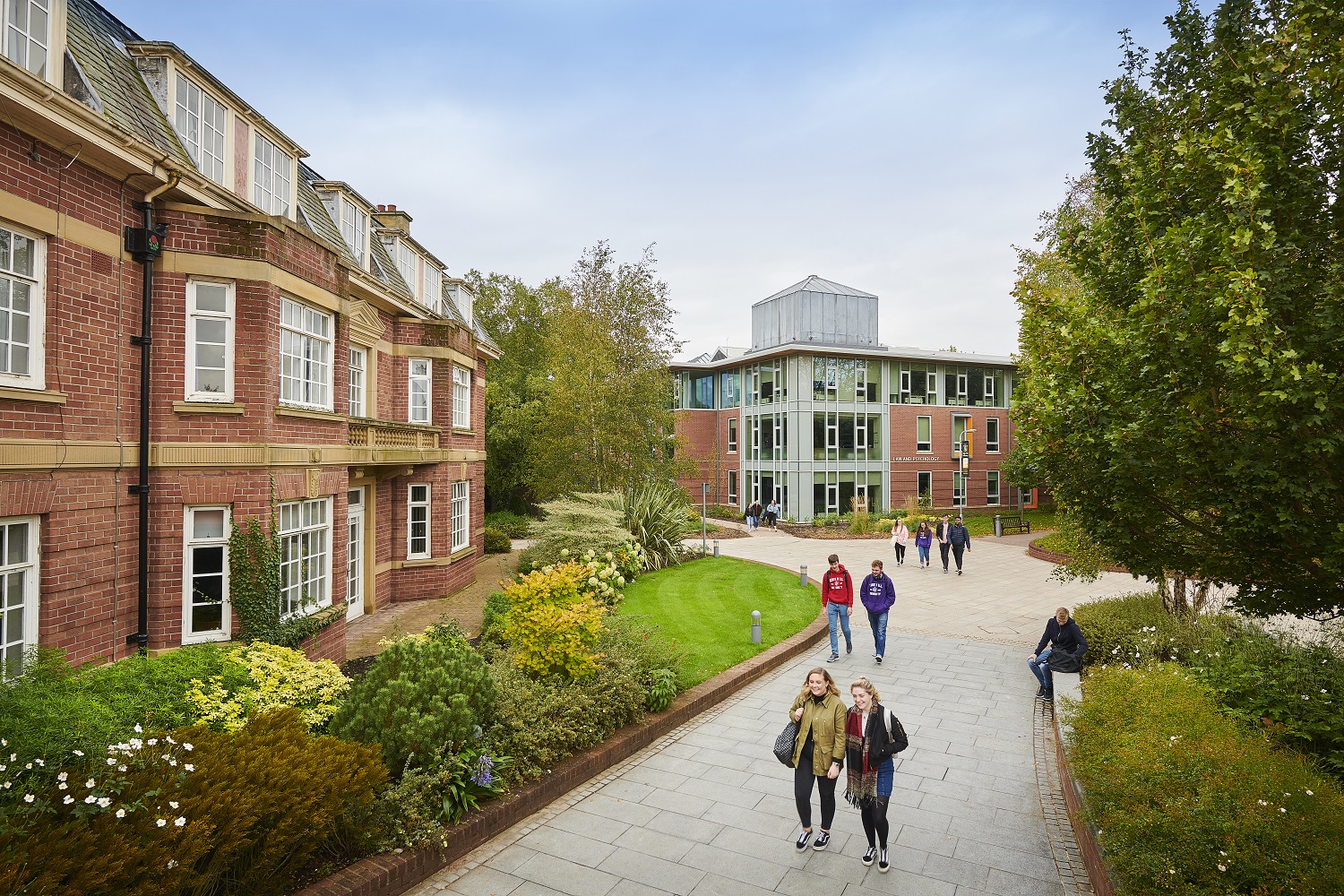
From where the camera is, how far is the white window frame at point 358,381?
51.9ft

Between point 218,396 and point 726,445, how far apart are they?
36.5 m

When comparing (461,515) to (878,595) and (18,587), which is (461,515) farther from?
(18,587)

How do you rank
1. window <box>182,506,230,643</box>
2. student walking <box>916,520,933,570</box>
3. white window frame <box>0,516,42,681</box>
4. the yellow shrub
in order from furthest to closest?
student walking <box>916,520,933,570</box> < window <box>182,506,230,643</box> < the yellow shrub < white window frame <box>0,516,42,681</box>

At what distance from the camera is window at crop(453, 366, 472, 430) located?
65.2ft

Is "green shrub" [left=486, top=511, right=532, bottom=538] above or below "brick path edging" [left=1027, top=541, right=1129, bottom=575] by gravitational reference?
above

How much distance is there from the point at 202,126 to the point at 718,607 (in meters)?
12.5

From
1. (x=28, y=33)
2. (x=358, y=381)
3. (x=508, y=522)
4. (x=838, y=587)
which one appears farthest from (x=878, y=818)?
(x=508, y=522)

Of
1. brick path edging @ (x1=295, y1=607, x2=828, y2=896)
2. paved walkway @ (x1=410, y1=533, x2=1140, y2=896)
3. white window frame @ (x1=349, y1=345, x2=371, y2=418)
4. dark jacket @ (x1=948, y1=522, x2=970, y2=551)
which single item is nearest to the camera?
brick path edging @ (x1=295, y1=607, x2=828, y2=896)

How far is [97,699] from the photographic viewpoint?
523 centimetres

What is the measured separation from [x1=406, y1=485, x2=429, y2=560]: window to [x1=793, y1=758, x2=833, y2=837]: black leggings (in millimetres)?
13987

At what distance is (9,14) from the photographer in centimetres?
743

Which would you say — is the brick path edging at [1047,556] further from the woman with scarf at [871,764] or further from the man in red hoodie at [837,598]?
the woman with scarf at [871,764]

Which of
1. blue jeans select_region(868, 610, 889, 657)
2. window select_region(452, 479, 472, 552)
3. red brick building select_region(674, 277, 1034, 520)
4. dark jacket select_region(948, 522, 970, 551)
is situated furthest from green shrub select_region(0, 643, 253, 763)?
red brick building select_region(674, 277, 1034, 520)

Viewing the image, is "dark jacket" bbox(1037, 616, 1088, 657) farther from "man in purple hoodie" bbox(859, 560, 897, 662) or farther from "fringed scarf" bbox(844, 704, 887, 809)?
"fringed scarf" bbox(844, 704, 887, 809)
